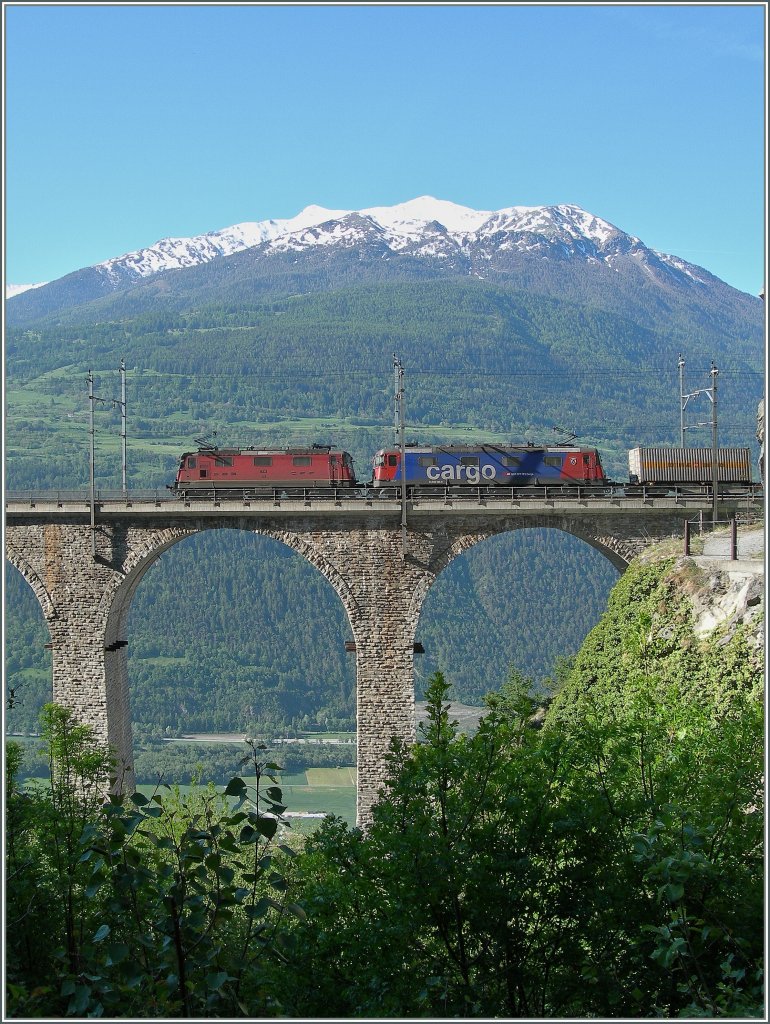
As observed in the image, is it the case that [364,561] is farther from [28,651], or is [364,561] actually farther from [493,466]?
[28,651]

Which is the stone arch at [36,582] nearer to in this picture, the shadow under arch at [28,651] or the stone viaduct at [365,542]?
the stone viaduct at [365,542]

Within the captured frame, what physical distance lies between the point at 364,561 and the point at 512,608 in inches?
3799

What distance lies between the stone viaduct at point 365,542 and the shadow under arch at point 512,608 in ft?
273

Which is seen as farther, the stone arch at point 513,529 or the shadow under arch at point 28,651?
the shadow under arch at point 28,651

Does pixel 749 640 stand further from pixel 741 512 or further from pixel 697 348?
pixel 697 348

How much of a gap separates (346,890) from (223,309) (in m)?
186

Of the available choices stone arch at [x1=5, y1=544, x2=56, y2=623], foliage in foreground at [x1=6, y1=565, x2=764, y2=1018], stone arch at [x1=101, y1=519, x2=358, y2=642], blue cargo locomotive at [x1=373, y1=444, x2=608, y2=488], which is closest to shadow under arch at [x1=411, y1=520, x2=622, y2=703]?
blue cargo locomotive at [x1=373, y1=444, x2=608, y2=488]

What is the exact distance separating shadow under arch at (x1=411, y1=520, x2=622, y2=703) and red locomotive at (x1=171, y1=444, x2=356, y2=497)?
7652cm

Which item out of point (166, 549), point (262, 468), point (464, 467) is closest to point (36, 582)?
point (166, 549)

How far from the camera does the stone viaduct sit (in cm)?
3097

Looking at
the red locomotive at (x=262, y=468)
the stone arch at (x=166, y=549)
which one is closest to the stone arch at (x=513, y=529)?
the stone arch at (x=166, y=549)

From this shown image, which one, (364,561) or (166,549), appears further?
(166,549)

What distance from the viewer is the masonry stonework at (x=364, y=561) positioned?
102 feet

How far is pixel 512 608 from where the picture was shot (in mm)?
125812
